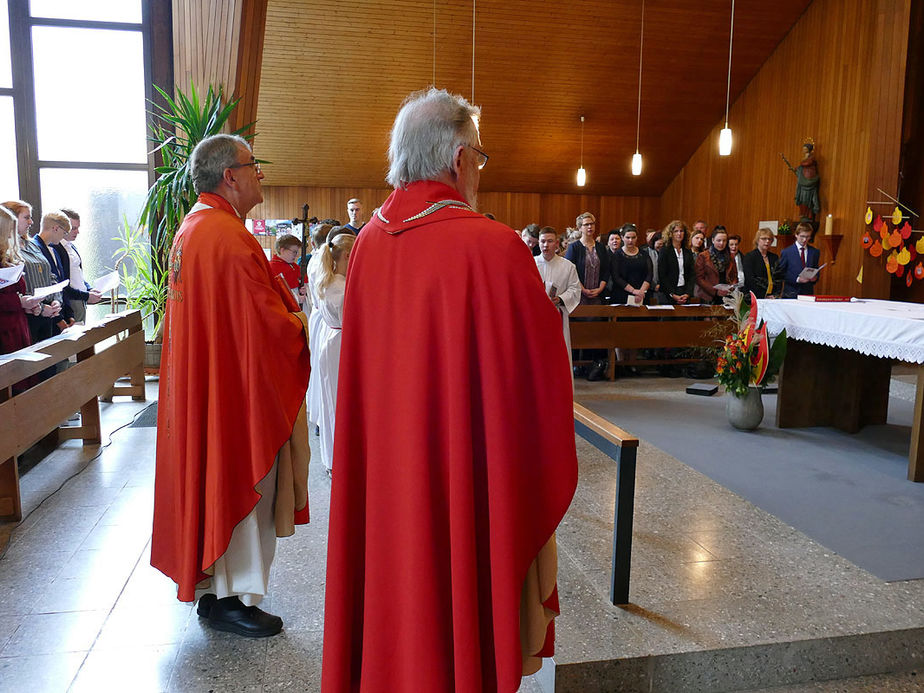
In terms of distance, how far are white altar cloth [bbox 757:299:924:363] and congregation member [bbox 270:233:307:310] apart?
3.55 m

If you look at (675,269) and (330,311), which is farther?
(675,269)

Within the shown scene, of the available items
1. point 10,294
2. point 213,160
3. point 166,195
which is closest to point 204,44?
point 166,195

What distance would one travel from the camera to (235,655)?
94.4 inches

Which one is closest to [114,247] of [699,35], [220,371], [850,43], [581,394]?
[581,394]

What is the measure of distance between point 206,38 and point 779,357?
5536 mm

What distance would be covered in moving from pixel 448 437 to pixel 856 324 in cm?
379

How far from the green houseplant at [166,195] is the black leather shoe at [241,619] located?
3.70m

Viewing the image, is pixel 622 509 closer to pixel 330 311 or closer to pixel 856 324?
pixel 330 311

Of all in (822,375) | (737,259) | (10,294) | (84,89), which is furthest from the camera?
(737,259)

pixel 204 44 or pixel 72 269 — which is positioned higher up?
pixel 204 44

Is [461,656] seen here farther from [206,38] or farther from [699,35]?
[699,35]

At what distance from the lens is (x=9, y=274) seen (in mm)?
3992

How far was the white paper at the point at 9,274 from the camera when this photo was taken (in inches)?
156

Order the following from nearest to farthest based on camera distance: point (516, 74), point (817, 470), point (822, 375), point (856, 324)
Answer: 1. point (817, 470)
2. point (856, 324)
3. point (822, 375)
4. point (516, 74)
